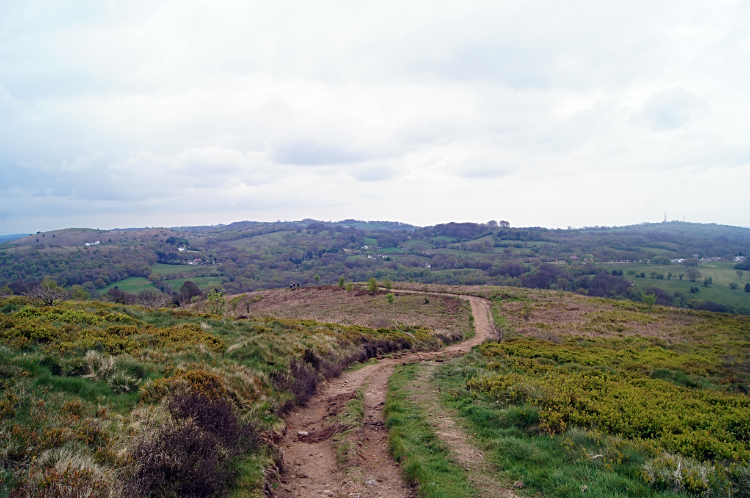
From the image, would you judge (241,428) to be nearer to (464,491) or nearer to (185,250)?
(464,491)

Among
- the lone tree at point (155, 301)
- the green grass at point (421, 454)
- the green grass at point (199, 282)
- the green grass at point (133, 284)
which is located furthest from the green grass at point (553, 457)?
the green grass at point (133, 284)

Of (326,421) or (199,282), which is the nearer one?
(326,421)

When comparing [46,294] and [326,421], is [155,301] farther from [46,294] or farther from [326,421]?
[326,421]

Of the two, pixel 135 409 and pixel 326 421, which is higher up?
pixel 135 409

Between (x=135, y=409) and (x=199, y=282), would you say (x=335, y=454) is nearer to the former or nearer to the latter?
(x=135, y=409)

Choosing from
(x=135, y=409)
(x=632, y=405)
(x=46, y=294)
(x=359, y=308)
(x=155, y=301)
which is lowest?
(x=359, y=308)

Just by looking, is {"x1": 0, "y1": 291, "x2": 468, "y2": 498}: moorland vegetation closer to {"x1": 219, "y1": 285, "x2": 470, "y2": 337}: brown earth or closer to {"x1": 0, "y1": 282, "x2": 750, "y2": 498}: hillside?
{"x1": 0, "y1": 282, "x2": 750, "y2": 498}: hillside

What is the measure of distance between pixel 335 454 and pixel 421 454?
2018mm

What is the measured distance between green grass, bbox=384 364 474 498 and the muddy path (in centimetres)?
24

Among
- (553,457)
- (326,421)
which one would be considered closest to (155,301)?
(326,421)

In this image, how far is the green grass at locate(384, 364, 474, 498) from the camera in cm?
598

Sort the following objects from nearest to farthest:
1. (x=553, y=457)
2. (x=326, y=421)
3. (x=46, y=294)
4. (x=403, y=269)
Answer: (x=553, y=457)
(x=326, y=421)
(x=46, y=294)
(x=403, y=269)

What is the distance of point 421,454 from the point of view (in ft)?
24.1

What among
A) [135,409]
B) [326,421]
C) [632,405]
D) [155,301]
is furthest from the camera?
[155,301]
